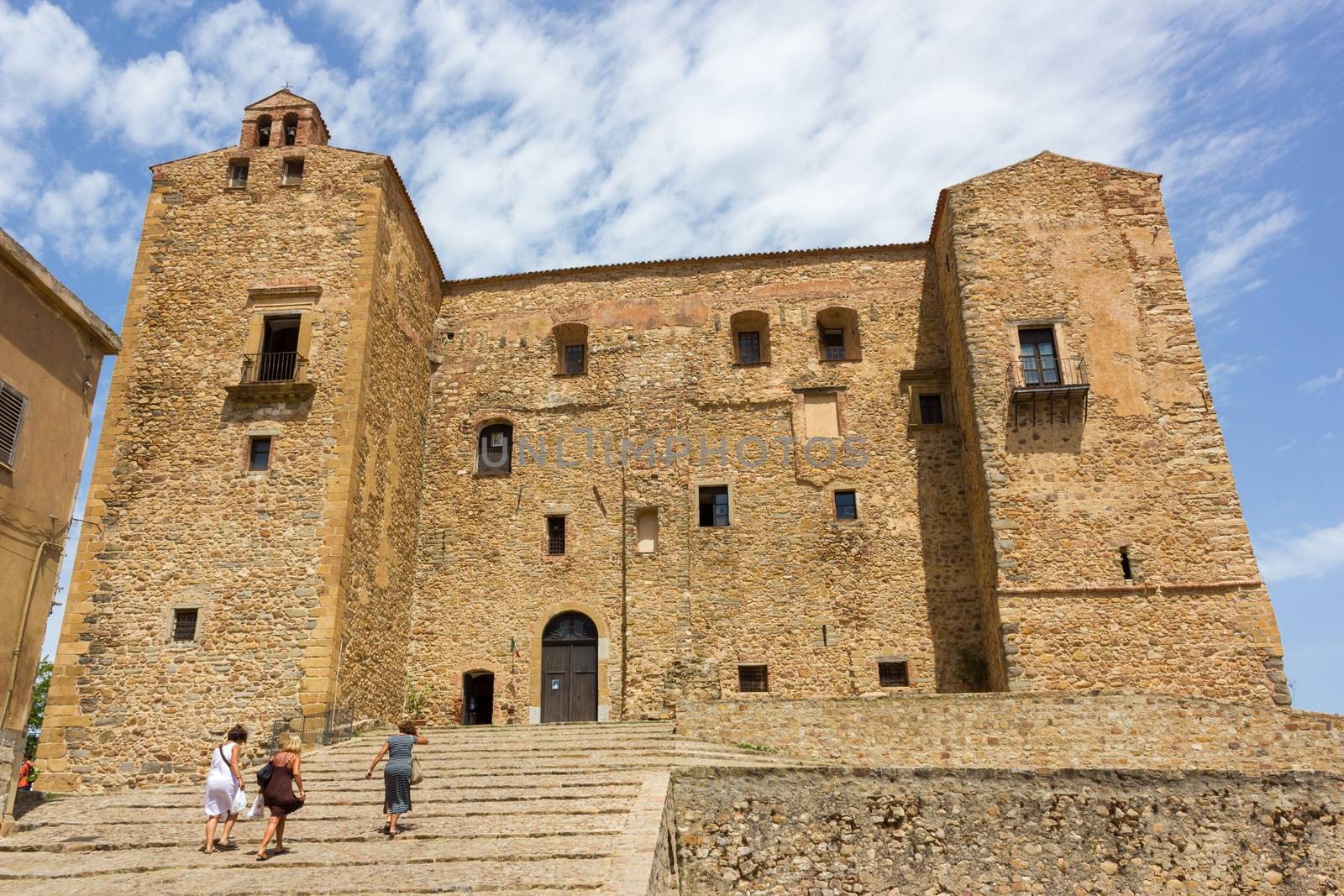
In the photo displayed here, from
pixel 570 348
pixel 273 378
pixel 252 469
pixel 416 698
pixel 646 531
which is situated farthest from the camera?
pixel 570 348

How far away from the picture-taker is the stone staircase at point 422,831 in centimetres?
784

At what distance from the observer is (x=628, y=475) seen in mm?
18828

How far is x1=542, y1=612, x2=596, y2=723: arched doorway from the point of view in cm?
1758

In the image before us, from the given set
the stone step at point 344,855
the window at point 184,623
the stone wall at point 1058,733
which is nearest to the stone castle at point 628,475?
the window at point 184,623

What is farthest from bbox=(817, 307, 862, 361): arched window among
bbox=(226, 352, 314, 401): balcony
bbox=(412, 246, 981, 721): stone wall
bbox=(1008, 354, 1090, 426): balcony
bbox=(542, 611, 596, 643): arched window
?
bbox=(226, 352, 314, 401): balcony

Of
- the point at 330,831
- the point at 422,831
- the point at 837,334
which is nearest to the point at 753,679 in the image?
the point at 837,334

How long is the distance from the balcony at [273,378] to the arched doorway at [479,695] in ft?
20.1

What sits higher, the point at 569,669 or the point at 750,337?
the point at 750,337

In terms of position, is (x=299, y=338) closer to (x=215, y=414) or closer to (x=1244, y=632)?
(x=215, y=414)

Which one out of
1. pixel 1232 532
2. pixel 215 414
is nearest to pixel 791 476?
pixel 1232 532

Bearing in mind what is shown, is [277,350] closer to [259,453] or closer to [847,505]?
Answer: [259,453]

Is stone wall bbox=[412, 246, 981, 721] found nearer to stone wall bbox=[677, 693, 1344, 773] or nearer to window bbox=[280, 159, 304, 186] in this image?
stone wall bbox=[677, 693, 1344, 773]

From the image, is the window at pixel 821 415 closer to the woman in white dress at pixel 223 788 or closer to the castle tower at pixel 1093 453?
the castle tower at pixel 1093 453

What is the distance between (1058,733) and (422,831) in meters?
8.66
